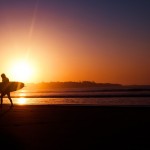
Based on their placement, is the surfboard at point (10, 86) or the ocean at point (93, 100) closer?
the surfboard at point (10, 86)

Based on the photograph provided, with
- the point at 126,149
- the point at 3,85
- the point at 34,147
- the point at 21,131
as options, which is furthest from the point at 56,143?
the point at 3,85

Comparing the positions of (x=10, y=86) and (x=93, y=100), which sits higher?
(x=10, y=86)

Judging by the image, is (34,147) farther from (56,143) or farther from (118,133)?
(118,133)

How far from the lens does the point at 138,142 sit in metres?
9.41

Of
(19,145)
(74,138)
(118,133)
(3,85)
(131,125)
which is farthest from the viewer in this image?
(3,85)

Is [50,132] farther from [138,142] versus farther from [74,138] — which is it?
[138,142]

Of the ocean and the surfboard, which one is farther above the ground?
the surfboard

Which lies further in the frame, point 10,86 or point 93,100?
point 93,100

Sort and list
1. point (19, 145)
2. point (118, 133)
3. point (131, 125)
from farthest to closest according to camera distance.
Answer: point (131, 125)
point (118, 133)
point (19, 145)

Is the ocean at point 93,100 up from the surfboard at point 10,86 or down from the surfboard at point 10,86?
down

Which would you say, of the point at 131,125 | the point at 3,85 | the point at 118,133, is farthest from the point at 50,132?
the point at 3,85

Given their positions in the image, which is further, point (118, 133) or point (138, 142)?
point (118, 133)

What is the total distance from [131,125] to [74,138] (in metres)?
3.68

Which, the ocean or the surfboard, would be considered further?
the ocean
